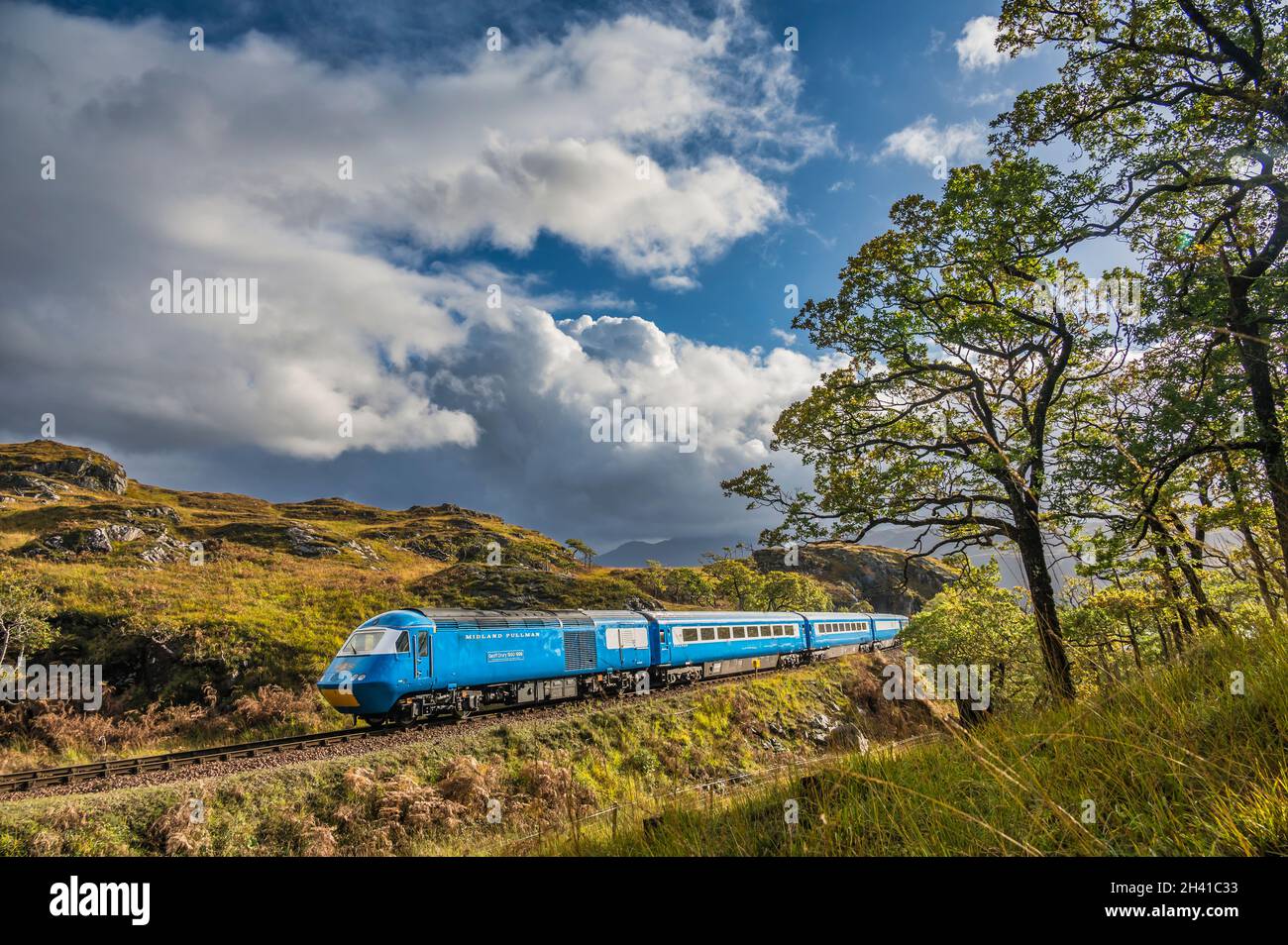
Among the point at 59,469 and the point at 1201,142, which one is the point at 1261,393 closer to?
the point at 1201,142

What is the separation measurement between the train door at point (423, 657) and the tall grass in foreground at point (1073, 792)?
1238 centimetres

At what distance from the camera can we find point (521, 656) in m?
19.3

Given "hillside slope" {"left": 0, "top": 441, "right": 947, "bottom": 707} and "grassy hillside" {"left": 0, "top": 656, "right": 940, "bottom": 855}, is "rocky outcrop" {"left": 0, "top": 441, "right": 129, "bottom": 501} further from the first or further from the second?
"grassy hillside" {"left": 0, "top": 656, "right": 940, "bottom": 855}

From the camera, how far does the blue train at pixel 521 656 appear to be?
1570cm

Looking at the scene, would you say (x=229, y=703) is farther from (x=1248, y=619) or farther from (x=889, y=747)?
(x=1248, y=619)

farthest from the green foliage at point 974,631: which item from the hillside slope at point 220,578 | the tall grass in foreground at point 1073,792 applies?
the hillside slope at point 220,578

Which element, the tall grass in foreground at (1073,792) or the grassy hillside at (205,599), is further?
the grassy hillside at (205,599)

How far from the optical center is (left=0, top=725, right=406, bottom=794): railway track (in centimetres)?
1238

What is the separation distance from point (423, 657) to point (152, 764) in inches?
235

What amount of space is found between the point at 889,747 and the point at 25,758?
25.1 m

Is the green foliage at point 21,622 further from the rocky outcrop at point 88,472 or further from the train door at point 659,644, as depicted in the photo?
the rocky outcrop at point 88,472

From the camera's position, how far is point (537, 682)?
66.2 feet

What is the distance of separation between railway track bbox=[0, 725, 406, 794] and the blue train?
30.5 inches

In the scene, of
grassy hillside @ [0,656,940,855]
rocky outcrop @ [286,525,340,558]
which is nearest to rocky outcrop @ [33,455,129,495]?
rocky outcrop @ [286,525,340,558]
